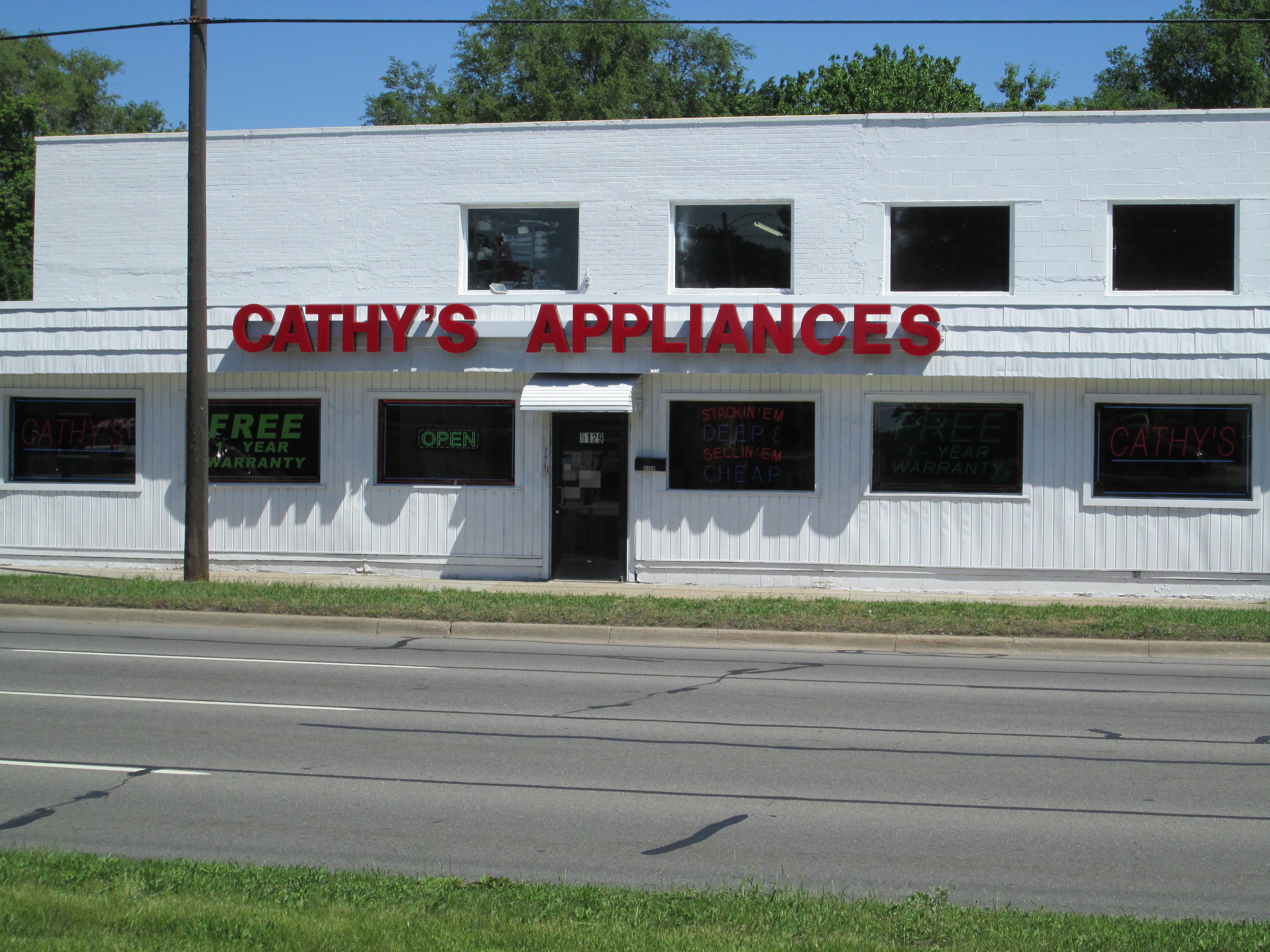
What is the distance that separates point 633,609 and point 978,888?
8.45m

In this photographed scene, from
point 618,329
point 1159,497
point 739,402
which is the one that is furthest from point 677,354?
point 1159,497

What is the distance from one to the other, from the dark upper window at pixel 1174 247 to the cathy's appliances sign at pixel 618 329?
3.02 m

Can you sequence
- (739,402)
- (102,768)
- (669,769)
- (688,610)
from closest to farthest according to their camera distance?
1. (102,768)
2. (669,769)
3. (688,610)
4. (739,402)

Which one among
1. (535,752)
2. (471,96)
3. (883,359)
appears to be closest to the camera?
(535,752)

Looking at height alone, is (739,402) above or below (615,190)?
below

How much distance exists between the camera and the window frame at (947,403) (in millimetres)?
15812

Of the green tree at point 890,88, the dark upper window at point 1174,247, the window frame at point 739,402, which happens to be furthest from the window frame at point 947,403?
the green tree at point 890,88

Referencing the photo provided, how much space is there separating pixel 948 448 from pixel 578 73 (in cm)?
3195

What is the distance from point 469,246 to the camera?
56.0 ft

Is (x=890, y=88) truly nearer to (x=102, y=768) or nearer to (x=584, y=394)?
(x=584, y=394)

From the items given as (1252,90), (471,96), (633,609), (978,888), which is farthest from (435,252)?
(1252,90)

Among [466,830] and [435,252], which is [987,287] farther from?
[466,830]

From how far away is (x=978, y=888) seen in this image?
5.28 metres

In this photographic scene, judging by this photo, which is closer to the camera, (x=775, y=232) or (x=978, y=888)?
(x=978, y=888)
